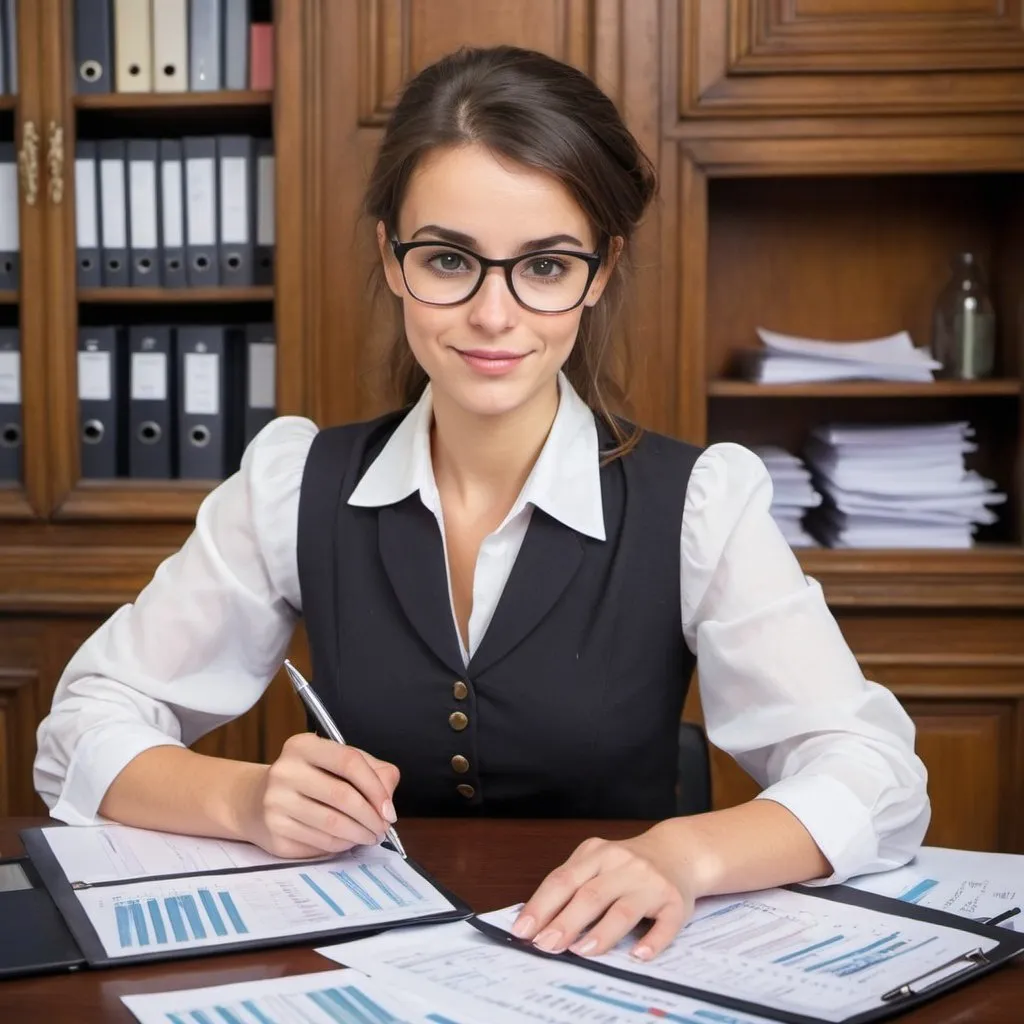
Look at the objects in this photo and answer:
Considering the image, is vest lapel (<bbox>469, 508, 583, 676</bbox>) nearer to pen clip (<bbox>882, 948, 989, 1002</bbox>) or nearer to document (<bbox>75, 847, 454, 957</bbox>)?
document (<bbox>75, 847, 454, 957</bbox>)

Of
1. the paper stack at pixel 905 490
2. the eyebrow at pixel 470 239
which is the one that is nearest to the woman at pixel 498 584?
the eyebrow at pixel 470 239

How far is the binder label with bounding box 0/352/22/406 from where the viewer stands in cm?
252

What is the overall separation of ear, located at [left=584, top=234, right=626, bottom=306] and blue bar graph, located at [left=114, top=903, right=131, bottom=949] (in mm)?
749

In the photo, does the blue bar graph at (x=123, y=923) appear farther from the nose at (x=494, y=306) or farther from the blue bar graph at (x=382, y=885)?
the nose at (x=494, y=306)

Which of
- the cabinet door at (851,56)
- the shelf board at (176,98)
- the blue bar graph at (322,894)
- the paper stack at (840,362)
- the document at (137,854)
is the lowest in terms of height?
the document at (137,854)

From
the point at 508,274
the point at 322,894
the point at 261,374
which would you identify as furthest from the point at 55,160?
the point at 322,894

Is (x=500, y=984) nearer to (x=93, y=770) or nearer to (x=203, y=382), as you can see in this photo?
(x=93, y=770)

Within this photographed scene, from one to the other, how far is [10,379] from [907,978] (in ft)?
6.91

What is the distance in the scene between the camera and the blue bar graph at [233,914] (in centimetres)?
94

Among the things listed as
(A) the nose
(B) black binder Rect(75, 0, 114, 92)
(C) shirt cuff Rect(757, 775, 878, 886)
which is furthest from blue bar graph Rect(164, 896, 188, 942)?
(B) black binder Rect(75, 0, 114, 92)

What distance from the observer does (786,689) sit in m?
1.30

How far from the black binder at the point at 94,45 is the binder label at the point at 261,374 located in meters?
0.54

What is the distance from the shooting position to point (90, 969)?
884 millimetres

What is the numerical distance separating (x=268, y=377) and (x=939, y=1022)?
6.37 feet
